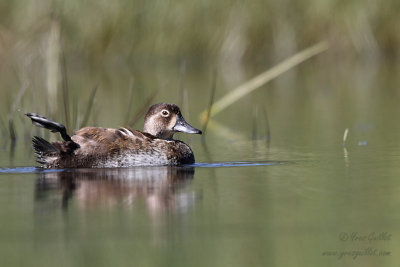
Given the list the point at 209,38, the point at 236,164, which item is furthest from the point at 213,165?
the point at 209,38

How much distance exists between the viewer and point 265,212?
6.45m

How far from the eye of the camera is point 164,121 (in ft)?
32.3

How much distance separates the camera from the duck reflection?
22.8 ft

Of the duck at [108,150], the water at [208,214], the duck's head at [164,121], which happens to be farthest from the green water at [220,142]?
the duck's head at [164,121]

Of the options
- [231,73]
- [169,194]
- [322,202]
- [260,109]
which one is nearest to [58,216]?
[169,194]

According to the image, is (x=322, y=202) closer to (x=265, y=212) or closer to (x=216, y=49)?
(x=265, y=212)

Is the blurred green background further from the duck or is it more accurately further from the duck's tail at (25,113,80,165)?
the duck's tail at (25,113,80,165)

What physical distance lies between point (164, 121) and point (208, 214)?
3514 mm

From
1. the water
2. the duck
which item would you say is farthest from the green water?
the duck

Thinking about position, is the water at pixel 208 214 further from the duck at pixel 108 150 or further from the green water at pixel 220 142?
the duck at pixel 108 150

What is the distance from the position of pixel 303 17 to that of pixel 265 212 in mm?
16903

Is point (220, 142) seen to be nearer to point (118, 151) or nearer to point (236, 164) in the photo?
point (236, 164)

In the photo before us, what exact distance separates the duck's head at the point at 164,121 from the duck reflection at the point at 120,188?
0.86 m

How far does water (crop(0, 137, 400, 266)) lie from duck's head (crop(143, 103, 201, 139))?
749 millimetres
